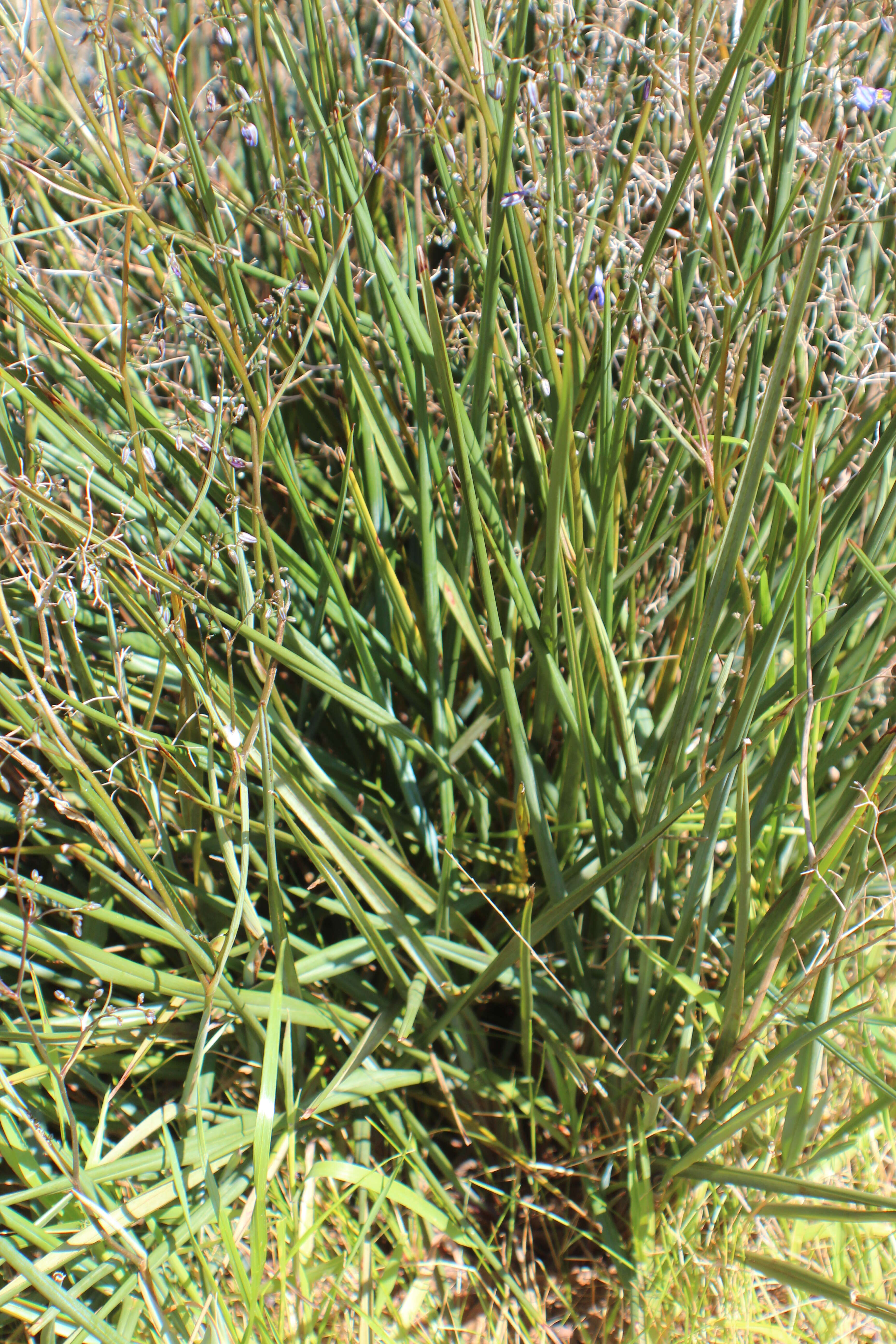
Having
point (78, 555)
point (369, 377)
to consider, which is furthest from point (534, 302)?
point (78, 555)

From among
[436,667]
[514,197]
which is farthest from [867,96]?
[436,667]

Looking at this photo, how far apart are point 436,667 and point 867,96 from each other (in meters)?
0.55

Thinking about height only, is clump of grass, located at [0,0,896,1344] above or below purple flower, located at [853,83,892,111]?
below

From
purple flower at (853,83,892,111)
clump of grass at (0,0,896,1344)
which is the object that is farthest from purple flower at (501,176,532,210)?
purple flower at (853,83,892,111)

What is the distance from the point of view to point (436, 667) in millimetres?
813

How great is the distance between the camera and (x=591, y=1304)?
859mm

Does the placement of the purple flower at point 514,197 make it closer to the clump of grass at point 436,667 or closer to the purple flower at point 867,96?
the clump of grass at point 436,667

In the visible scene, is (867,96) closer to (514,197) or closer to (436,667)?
(514,197)

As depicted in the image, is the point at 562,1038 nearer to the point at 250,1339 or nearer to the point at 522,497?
the point at 250,1339

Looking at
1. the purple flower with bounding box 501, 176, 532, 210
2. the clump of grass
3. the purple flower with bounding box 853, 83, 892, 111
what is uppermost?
the purple flower with bounding box 853, 83, 892, 111

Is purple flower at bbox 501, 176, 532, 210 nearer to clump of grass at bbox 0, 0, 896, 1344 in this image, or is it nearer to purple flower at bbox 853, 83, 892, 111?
clump of grass at bbox 0, 0, 896, 1344

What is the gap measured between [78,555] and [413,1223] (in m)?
0.71

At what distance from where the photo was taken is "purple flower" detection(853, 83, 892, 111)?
0.61 m

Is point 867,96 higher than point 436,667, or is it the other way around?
point 867,96
